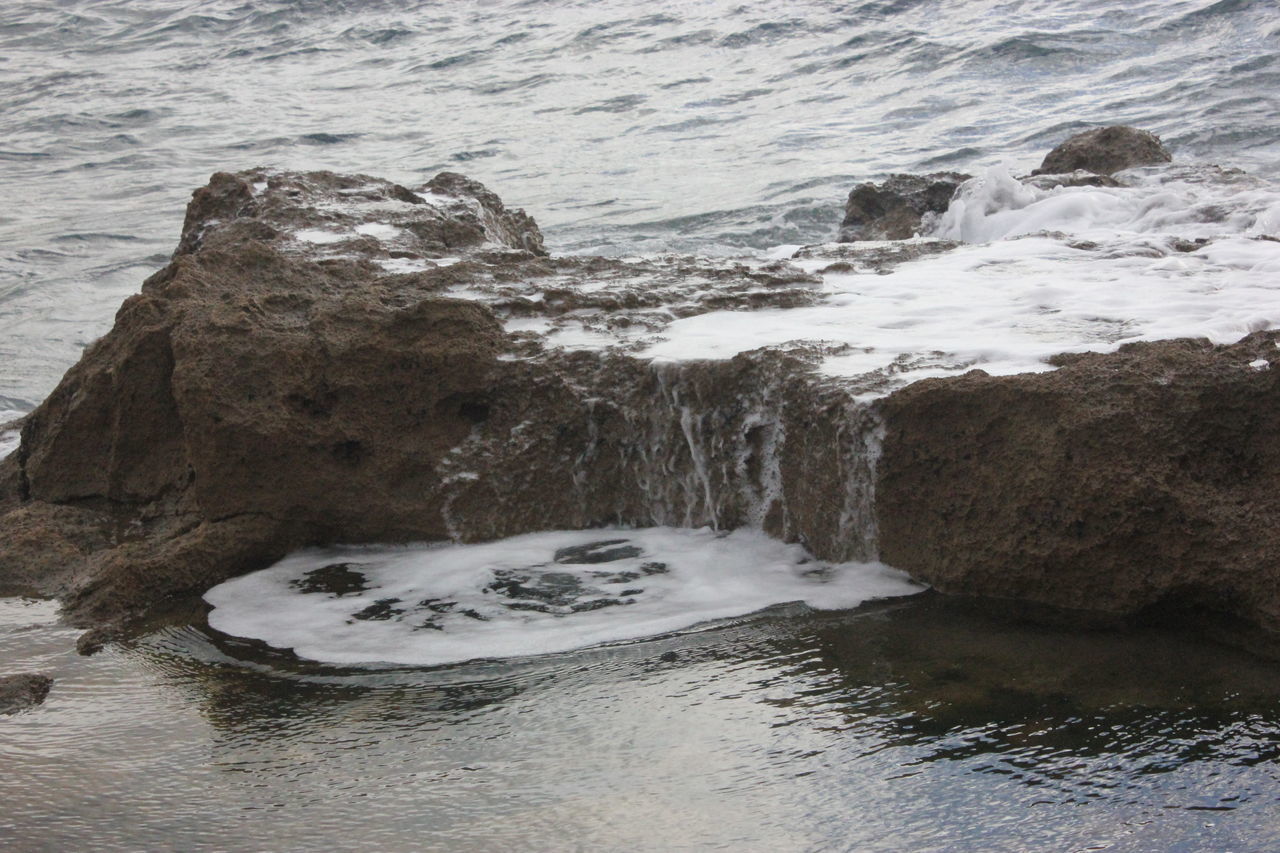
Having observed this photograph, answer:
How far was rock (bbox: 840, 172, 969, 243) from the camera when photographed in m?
7.12

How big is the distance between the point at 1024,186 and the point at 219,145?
1090 centimetres

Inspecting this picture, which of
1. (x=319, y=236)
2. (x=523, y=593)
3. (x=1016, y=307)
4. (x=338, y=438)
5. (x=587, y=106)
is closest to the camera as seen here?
(x=523, y=593)

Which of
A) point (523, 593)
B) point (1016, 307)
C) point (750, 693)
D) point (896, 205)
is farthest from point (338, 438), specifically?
point (896, 205)

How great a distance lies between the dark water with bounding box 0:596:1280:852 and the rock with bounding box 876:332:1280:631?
0.13 metres

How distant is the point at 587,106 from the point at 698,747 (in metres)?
12.7

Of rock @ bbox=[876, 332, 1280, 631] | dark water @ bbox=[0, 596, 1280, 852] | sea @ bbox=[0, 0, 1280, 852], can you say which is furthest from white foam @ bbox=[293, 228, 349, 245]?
rock @ bbox=[876, 332, 1280, 631]

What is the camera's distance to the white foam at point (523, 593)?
2793 millimetres

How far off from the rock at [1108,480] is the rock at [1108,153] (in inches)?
175

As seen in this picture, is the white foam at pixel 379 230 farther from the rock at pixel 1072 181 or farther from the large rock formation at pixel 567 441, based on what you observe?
the rock at pixel 1072 181

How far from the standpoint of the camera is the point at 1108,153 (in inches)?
276

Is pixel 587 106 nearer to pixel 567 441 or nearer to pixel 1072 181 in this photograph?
pixel 1072 181

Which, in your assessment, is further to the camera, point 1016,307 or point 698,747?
point 1016,307

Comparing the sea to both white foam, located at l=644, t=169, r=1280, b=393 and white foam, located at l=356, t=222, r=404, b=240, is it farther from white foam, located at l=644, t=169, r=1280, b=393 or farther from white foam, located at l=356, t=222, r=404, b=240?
white foam, located at l=356, t=222, r=404, b=240

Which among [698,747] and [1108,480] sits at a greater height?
[1108,480]
